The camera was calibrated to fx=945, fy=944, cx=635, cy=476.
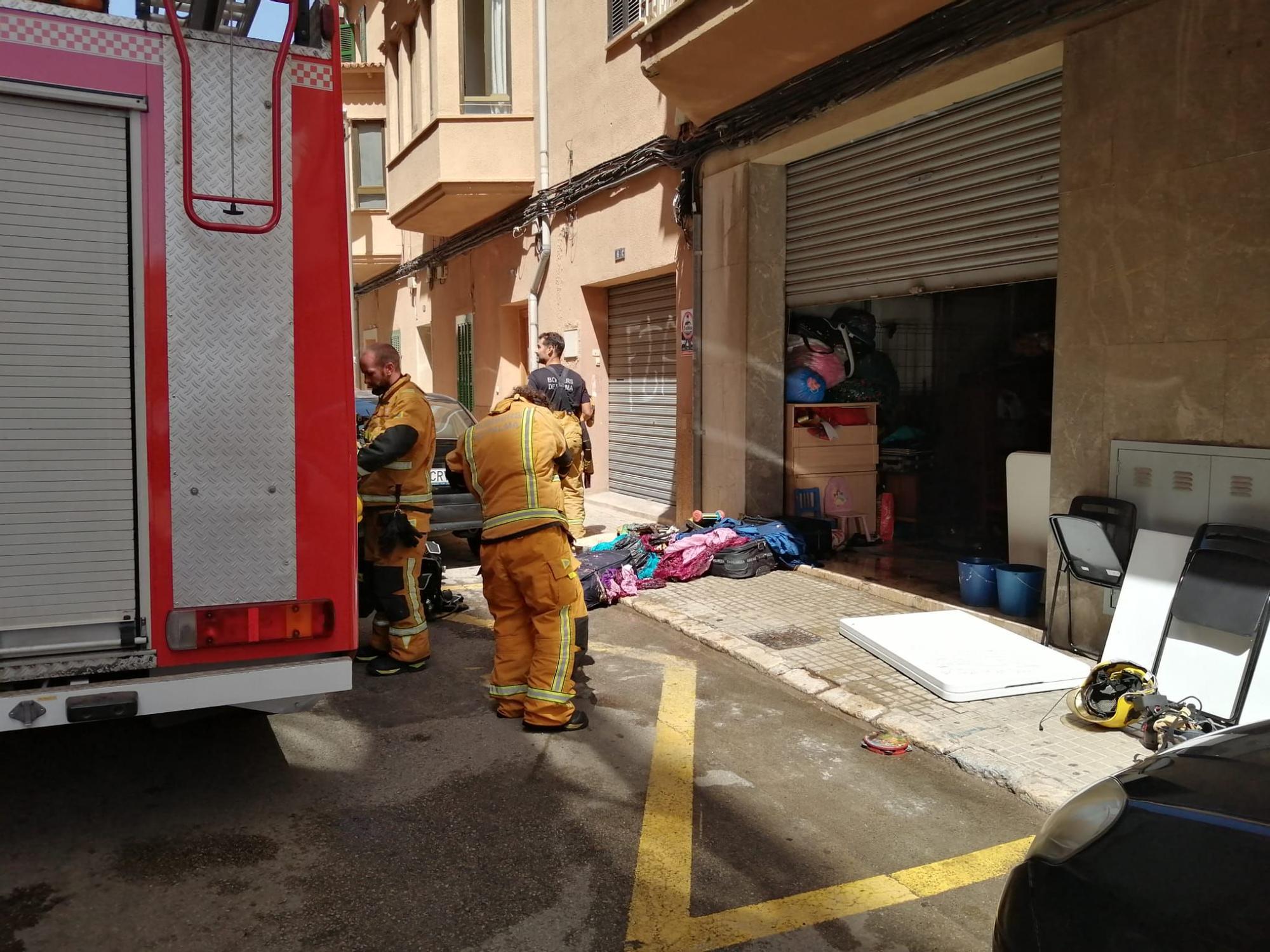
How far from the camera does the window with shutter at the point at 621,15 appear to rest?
10266 millimetres

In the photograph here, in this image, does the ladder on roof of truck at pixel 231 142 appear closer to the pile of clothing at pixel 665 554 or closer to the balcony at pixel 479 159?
the pile of clothing at pixel 665 554

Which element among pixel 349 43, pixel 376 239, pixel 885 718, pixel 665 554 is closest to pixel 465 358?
pixel 376 239

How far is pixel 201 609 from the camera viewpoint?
329cm

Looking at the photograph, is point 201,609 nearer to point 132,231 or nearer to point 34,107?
point 132,231

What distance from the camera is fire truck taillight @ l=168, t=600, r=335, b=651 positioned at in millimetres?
3271

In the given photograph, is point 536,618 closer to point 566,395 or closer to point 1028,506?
point 1028,506

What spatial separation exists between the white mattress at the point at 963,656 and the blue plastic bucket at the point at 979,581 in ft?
1.23

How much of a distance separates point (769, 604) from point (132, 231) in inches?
201

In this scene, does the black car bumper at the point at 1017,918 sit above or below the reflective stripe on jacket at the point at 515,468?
below

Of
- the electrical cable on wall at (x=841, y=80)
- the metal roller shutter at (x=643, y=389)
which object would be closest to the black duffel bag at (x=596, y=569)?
the metal roller shutter at (x=643, y=389)

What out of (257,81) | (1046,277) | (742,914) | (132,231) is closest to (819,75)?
(1046,277)

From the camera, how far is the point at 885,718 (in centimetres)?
480

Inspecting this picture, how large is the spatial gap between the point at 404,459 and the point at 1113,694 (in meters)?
3.90

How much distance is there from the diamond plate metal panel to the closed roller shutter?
0.54ft
